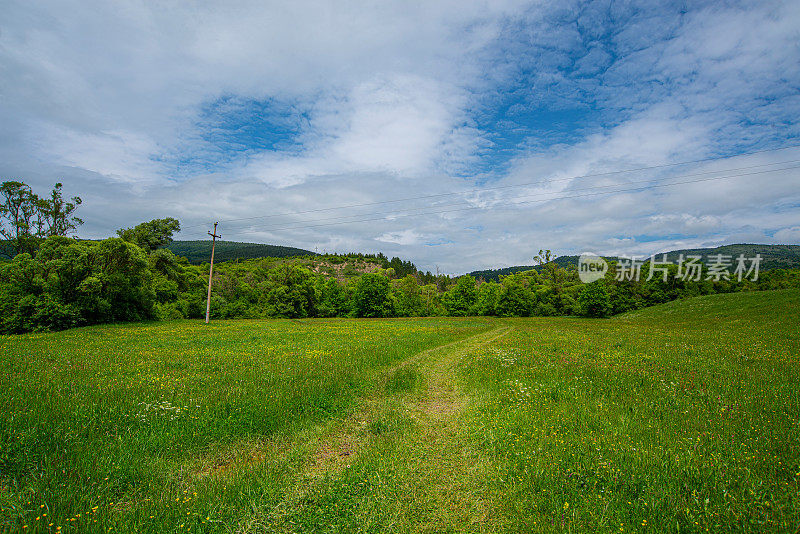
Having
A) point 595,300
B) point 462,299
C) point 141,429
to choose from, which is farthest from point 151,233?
point 595,300

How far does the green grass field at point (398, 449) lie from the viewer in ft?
14.9

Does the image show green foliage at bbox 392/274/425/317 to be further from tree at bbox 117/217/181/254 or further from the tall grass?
the tall grass

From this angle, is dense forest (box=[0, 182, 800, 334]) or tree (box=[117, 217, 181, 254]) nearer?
dense forest (box=[0, 182, 800, 334])

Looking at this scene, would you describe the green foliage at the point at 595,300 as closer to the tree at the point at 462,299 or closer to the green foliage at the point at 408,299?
the tree at the point at 462,299

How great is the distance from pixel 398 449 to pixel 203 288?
72893mm

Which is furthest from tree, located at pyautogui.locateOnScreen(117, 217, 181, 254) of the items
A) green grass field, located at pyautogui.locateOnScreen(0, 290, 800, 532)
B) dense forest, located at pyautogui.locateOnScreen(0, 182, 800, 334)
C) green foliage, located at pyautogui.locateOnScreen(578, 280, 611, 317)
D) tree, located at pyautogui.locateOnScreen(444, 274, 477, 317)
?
green foliage, located at pyautogui.locateOnScreen(578, 280, 611, 317)

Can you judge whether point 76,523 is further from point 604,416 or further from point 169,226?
point 169,226

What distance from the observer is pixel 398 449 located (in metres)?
6.68

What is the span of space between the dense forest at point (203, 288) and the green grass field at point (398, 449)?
1108 inches

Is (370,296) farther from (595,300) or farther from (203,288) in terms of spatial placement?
(595,300)

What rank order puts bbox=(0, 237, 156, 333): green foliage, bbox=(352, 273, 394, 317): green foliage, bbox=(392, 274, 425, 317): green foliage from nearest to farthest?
1. bbox=(0, 237, 156, 333): green foliage
2. bbox=(352, 273, 394, 317): green foliage
3. bbox=(392, 274, 425, 317): green foliage

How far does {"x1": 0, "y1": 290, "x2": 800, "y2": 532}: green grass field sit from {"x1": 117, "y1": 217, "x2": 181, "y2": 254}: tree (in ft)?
154

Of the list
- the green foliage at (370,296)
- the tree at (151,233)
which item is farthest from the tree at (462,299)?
the tree at (151,233)

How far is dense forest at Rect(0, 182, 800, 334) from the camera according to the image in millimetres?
32281
